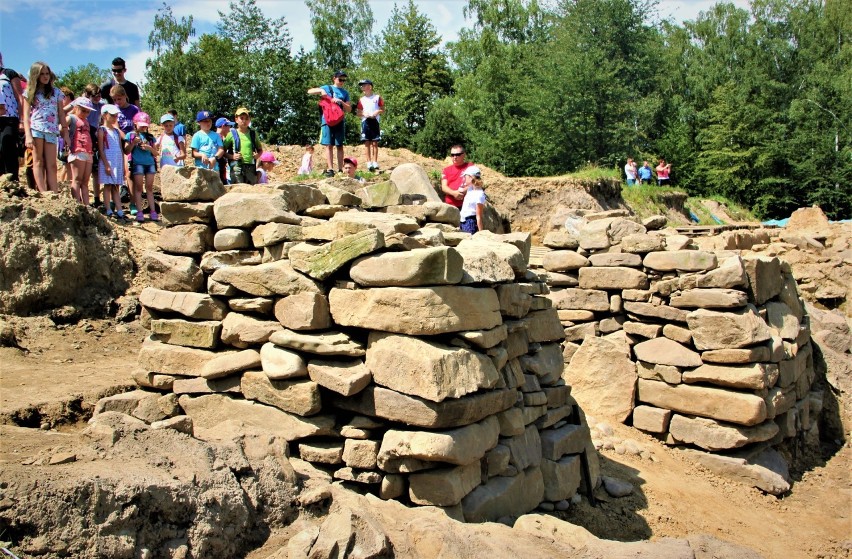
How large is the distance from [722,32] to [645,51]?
12988 millimetres

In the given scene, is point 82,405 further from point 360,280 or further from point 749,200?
point 749,200

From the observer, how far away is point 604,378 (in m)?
8.05

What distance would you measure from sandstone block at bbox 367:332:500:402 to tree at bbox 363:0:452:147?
28423 mm

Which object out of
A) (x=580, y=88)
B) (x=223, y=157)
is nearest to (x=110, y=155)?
(x=223, y=157)

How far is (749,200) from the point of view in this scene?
35375 mm

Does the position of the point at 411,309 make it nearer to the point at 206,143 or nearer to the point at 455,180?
the point at 455,180

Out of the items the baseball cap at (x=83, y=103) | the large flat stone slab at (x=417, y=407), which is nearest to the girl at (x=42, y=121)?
the baseball cap at (x=83, y=103)

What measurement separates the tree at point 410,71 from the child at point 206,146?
23.7 meters

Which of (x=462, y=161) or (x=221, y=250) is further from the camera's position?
(x=462, y=161)

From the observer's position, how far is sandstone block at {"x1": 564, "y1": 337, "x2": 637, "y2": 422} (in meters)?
7.96

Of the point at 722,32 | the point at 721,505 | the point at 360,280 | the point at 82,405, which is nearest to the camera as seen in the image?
the point at 360,280

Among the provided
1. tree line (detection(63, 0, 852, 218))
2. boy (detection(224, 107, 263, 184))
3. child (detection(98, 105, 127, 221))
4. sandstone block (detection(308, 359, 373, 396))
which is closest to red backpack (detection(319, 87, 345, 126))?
boy (detection(224, 107, 263, 184))

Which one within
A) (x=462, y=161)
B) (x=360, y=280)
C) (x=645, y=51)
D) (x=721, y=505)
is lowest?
(x=721, y=505)

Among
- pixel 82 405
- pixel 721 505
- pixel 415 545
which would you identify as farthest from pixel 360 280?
pixel 721 505
